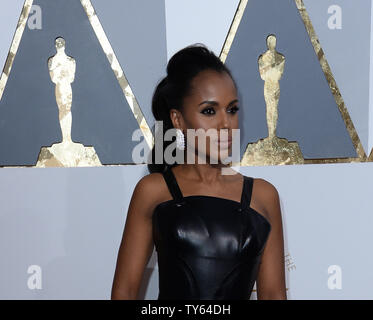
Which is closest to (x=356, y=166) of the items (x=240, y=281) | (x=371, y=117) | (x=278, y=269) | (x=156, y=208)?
(x=371, y=117)

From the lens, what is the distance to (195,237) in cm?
133

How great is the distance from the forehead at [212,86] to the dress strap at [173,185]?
25 cm

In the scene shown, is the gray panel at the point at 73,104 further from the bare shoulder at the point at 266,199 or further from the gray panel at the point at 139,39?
the bare shoulder at the point at 266,199

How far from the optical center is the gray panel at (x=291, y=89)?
1780 millimetres

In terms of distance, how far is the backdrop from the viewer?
5.76ft

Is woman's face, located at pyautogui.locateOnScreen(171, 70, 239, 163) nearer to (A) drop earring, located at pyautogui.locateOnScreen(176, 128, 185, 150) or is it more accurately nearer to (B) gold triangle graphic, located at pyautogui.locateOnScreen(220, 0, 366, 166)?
(A) drop earring, located at pyautogui.locateOnScreen(176, 128, 185, 150)

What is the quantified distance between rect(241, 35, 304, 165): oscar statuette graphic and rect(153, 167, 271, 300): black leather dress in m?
0.44

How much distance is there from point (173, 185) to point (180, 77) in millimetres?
321

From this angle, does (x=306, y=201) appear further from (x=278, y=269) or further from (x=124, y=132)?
(x=124, y=132)

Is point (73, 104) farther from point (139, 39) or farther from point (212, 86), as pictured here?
point (212, 86)

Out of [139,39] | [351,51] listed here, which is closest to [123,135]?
[139,39]

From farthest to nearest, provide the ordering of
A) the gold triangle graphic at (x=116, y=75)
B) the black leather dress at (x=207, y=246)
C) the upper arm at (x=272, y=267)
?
the gold triangle graphic at (x=116, y=75), the upper arm at (x=272, y=267), the black leather dress at (x=207, y=246)
